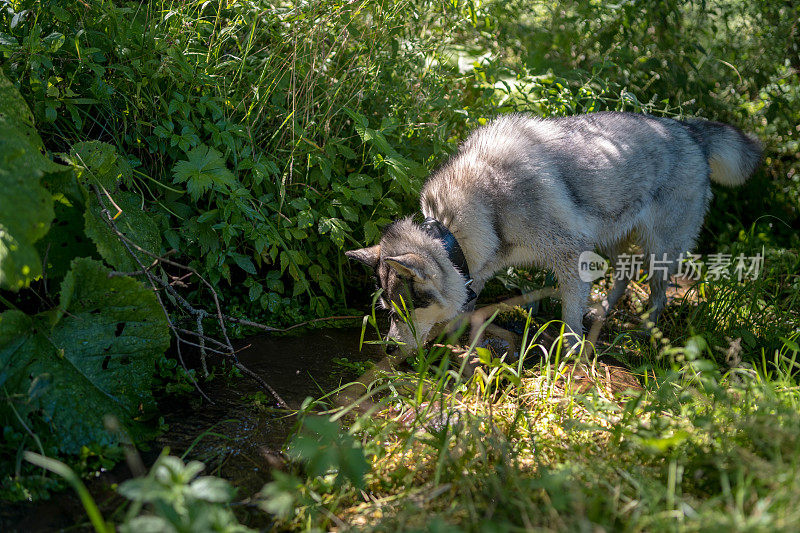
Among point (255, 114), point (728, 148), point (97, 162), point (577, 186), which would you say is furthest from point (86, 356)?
point (728, 148)

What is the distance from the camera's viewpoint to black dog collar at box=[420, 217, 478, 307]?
12.4 ft

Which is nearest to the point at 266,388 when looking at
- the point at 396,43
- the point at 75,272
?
the point at 75,272

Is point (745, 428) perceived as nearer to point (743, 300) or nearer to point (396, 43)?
point (743, 300)

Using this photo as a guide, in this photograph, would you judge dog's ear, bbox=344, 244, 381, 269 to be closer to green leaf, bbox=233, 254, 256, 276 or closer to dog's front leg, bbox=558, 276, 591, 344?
green leaf, bbox=233, 254, 256, 276

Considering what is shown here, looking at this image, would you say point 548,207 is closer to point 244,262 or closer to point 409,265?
point 409,265

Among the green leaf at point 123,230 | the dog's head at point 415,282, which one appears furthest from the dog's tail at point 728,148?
the green leaf at point 123,230

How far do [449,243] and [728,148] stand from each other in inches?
99.4

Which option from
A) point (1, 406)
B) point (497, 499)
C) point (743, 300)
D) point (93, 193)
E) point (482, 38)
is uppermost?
point (482, 38)

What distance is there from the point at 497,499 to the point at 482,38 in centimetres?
453

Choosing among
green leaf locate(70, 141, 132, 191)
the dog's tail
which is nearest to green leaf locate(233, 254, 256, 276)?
green leaf locate(70, 141, 132, 191)

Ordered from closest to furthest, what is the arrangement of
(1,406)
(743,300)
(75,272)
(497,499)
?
(497,499) → (1,406) → (75,272) → (743,300)

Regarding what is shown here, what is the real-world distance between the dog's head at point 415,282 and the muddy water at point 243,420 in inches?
15.8

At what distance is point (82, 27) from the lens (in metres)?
3.41

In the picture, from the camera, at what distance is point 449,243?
379 cm
